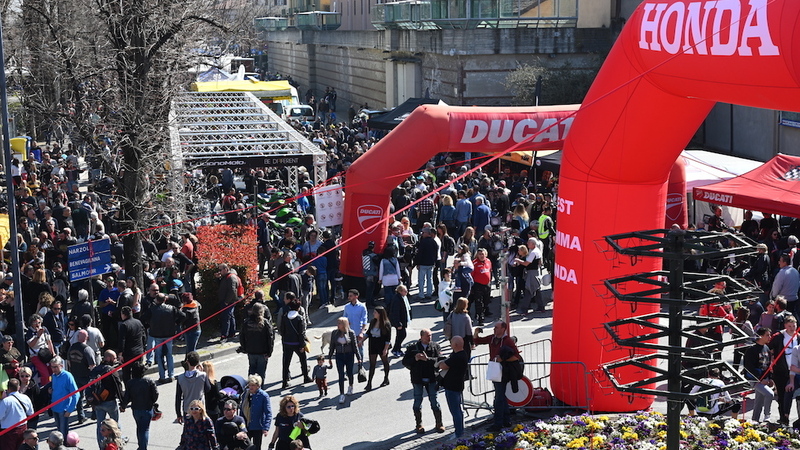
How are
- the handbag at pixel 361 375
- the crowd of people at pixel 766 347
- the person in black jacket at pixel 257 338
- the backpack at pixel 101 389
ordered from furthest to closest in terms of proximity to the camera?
the handbag at pixel 361 375 → the person in black jacket at pixel 257 338 → the backpack at pixel 101 389 → the crowd of people at pixel 766 347

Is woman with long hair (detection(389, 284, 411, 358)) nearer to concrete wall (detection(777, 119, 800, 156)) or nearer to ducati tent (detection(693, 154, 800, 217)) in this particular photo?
ducati tent (detection(693, 154, 800, 217))

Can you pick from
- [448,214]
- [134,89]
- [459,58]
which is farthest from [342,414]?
[459,58]

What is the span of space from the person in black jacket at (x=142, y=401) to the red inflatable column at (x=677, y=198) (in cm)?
985

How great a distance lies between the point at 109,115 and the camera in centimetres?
1811

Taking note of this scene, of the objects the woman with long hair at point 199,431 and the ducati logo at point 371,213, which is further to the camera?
the ducati logo at point 371,213

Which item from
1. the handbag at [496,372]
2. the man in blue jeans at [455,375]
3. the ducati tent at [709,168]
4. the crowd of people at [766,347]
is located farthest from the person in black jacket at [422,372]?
the ducati tent at [709,168]

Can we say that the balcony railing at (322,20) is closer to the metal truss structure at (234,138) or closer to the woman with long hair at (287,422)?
the metal truss structure at (234,138)

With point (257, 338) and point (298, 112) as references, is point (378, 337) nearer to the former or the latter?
point (257, 338)

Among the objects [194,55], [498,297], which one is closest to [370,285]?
[498,297]

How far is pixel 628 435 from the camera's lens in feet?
34.3

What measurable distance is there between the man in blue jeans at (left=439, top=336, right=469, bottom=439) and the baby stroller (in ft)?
7.04

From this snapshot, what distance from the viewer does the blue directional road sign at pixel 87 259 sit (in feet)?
46.5

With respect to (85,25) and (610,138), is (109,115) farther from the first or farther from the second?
(85,25)

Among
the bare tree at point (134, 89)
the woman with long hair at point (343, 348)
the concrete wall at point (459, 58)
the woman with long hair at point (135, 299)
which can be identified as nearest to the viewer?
the woman with long hair at point (343, 348)
